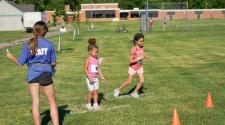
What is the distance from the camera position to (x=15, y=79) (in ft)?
52.4

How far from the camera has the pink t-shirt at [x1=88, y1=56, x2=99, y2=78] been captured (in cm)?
1015

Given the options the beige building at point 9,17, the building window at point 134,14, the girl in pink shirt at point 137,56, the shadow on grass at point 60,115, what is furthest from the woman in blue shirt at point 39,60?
the building window at point 134,14

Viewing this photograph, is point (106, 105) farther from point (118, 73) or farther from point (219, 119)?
point (118, 73)

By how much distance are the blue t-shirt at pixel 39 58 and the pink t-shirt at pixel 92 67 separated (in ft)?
7.94

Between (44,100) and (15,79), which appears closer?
(44,100)

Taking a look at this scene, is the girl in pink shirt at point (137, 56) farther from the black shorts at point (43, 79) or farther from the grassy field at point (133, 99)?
the black shorts at point (43, 79)

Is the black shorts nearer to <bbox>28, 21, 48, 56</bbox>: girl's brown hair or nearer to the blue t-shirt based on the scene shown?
the blue t-shirt

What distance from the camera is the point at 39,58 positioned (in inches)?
302

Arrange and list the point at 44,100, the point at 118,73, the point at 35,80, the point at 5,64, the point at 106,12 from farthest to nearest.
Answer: the point at 106,12 < the point at 5,64 < the point at 118,73 < the point at 44,100 < the point at 35,80

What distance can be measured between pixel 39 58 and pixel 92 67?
2616mm

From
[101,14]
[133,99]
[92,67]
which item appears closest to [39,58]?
[92,67]

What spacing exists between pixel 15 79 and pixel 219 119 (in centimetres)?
874

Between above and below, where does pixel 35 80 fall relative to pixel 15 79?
above

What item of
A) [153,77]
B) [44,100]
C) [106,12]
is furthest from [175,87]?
[106,12]
